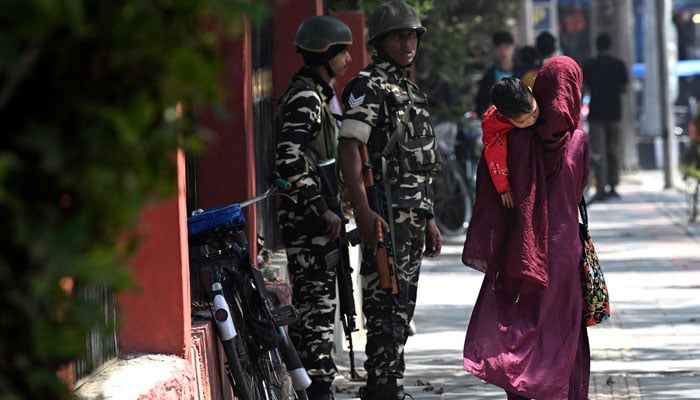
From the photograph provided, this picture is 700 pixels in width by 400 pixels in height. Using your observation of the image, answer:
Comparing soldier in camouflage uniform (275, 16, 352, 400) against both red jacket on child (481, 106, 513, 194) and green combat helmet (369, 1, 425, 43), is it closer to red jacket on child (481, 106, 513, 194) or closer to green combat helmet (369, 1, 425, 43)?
green combat helmet (369, 1, 425, 43)

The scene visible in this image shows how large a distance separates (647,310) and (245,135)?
4.27 m

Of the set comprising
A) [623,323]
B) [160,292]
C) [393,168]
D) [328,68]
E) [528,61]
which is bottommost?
[623,323]

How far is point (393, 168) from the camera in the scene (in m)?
7.32

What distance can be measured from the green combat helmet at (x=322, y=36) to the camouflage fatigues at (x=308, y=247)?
17cm

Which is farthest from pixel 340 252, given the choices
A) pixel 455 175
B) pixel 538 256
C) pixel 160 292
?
pixel 455 175

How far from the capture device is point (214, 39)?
2715mm

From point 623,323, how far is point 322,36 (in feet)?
13.6

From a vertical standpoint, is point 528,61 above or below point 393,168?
above

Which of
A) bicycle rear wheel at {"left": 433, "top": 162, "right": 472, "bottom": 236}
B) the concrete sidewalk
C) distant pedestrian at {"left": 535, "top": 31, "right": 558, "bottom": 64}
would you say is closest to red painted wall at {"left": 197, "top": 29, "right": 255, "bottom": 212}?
the concrete sidewalk

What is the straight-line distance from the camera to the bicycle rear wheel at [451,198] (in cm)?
1520

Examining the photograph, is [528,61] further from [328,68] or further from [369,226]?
[369,226]

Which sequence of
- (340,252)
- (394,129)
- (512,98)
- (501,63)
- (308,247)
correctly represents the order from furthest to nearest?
(501,63), (394,129), (340,252), (308,247), (512,98)

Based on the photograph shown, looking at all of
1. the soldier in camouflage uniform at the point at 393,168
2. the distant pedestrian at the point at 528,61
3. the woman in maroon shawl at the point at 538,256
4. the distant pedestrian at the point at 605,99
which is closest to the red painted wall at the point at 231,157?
the soldier in camouflage uniform at the point at 393,168

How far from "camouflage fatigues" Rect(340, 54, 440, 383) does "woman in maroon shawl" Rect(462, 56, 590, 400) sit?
1.16ft
